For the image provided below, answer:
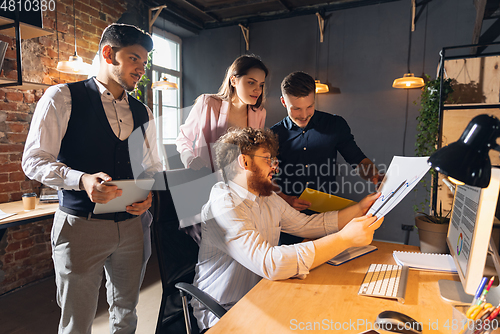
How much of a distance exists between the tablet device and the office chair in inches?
3.2

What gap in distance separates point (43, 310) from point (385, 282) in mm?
2582

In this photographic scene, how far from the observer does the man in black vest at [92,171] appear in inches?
53.2

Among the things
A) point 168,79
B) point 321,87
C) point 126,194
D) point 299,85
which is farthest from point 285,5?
point 126,194

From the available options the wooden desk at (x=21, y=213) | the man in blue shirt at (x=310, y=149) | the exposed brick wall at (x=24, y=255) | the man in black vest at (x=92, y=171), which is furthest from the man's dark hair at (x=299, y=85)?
the exposed brick wall at (x=24, y=255)

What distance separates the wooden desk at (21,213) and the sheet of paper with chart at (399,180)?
7.11 feet

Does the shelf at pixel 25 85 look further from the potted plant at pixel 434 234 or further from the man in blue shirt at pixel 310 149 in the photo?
the potted plant at pixel 434 234

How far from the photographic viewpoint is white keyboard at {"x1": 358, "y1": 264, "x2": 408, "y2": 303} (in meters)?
1.01

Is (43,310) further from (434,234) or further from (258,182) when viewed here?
(434,234)

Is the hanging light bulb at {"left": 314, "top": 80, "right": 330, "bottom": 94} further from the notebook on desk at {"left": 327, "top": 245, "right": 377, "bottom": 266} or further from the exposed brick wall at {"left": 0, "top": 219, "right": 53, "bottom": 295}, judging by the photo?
the exposed brick wall at {"left": 0, "top": 219, "right": 53, "bottom": 295}

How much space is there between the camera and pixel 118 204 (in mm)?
1369

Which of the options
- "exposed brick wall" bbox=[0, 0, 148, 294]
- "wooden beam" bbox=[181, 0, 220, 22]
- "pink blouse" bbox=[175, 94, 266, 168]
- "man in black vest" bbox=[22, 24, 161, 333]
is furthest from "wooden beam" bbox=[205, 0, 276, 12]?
"man in black vest" bbox=[22, 24, 161, 333]

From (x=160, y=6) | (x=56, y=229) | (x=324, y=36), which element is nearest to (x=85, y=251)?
(x=56, y=229)

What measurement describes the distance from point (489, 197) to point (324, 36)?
4535 mm

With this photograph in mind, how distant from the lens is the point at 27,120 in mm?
2793
